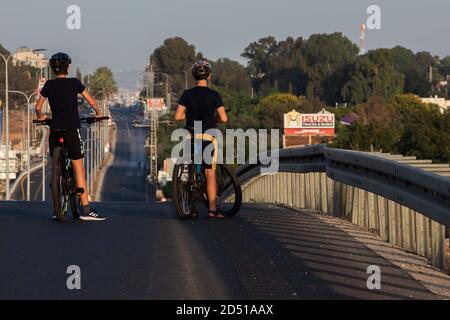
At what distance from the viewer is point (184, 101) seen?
47.4 feet

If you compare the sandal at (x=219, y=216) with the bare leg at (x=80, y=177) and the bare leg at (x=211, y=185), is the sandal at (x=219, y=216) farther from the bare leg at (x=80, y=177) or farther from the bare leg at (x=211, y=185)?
the bare leg at (x=80, y=177)

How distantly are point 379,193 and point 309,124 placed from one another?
114741mm

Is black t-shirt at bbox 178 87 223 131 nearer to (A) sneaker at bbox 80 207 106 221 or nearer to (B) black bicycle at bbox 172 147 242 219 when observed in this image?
(B) black bicycle at bbox 172 147 242 219

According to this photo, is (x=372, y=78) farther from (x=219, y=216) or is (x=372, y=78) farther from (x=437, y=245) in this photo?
(x=437, y=245)

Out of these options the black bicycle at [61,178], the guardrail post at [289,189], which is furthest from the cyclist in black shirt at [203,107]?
the guardrail post at [289,189]

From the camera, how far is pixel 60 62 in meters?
13.7

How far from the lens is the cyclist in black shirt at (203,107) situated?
1435cm

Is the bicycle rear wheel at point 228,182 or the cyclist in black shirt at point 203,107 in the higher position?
the cyclist in black shirt at point 203,107

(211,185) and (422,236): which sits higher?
(211,185)

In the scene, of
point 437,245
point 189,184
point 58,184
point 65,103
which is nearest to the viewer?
point 437,245

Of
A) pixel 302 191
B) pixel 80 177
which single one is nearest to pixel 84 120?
pixel 80 177

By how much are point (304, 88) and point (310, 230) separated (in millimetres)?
187076

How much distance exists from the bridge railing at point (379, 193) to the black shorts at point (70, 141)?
10.4 feet

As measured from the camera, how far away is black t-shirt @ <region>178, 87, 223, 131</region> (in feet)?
47.1
